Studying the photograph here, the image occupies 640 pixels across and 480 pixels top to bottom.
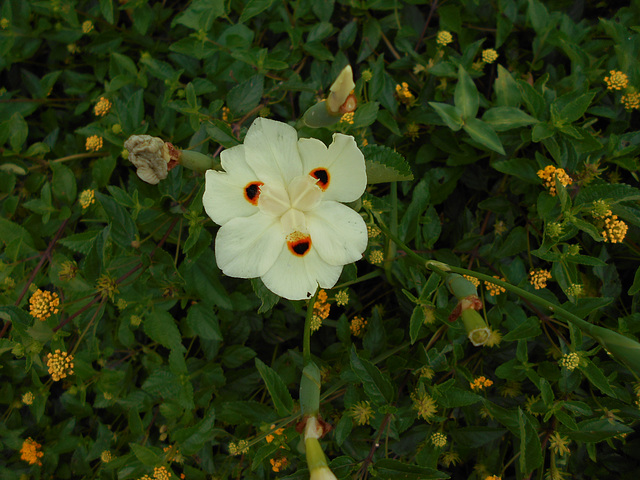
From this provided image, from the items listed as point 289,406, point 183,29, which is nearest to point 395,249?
point 289,406

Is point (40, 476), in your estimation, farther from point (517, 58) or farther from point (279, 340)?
point (517, 58)

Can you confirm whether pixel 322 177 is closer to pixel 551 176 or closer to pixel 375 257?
pixel 375 257

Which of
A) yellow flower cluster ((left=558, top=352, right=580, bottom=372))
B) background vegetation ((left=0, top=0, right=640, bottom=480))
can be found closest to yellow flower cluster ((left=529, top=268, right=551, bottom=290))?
background vegetation ((left=0, top=0, right=640, bottom=480))

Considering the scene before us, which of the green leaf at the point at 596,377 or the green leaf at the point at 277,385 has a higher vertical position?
the green leaf at the point at 596,377

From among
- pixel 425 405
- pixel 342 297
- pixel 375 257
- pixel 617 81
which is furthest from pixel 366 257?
pixel 617 81

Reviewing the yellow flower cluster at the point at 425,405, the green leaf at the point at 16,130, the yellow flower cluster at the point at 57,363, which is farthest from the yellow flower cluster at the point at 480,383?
the green leaf at the point at 16,130

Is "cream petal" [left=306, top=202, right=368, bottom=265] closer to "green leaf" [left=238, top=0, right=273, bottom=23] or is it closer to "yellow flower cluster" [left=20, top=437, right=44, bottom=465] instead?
"green leaf" [left=238, top=0, right=273, bottom=23]

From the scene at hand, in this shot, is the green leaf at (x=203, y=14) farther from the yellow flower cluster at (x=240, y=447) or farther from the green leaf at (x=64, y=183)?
the yellow flower cluster at (x=240, y=447)
